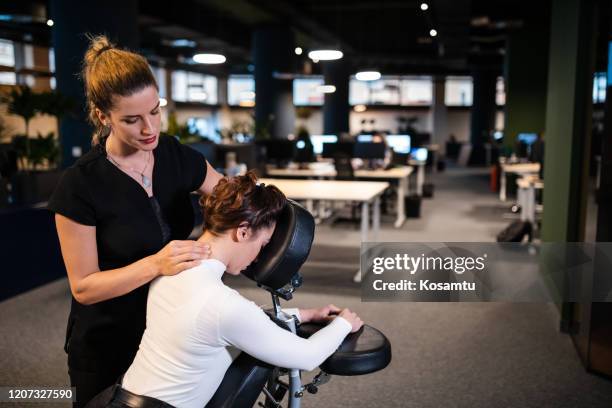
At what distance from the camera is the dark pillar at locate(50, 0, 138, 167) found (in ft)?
21.5

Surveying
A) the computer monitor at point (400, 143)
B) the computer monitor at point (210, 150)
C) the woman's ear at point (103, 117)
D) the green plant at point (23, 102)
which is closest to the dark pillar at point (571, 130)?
the woman's ear at point (103, 117)

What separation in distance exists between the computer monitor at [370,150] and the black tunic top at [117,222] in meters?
6.89

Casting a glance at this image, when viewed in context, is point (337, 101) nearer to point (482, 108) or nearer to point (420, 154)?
point (482, 108)

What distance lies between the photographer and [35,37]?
12805 millimetres

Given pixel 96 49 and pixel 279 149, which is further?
pixel 279 149

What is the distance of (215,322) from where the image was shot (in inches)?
48.2

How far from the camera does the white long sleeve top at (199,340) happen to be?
1.23 metres

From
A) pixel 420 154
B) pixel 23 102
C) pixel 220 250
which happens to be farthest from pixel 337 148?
pixel 220 250

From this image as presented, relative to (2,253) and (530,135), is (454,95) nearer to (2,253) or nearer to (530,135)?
(530,135)

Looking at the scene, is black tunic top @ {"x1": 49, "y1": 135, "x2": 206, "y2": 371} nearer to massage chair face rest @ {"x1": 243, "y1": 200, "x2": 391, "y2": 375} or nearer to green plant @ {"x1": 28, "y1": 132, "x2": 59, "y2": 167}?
massage chair face rest @ {"x1": 243, "y1": 200, "x2": 391, "y2": 375}

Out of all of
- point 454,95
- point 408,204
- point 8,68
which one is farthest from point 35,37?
point 454,95

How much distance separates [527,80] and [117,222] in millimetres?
10381

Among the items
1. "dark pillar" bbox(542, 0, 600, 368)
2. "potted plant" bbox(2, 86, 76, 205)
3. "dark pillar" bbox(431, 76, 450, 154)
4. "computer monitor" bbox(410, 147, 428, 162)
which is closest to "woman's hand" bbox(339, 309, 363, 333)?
"dark pillar" bbox(542, 0, 600, 368)

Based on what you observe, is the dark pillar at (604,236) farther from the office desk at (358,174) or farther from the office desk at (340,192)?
the office desk at (358,174)
